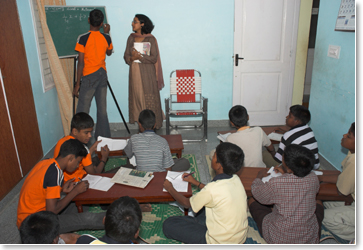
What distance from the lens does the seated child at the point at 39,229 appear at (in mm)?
1544

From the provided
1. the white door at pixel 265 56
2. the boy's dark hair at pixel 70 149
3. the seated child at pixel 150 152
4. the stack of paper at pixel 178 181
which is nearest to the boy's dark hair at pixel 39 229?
the boy's dark hair at pixel 70 149

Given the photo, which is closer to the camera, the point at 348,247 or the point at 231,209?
the point at 348,247

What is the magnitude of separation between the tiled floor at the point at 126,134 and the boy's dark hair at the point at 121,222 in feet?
4.72

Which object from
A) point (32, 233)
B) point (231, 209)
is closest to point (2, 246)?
point (32, 233)

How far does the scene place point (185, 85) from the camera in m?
4.88

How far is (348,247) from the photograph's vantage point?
1370mm

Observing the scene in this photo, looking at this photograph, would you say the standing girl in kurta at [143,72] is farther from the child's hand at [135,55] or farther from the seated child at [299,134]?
the seated child at [299,134]

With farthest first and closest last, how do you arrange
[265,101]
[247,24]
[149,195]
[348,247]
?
[265,101] < [247,24] < [149,195] < [348,247]

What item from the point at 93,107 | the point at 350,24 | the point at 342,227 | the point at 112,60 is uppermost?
the point at 350,24

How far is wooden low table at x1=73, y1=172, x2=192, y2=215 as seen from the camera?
223 centimetres

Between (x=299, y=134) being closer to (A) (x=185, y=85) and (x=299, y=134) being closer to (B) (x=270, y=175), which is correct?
(B) (x=270, y=175)

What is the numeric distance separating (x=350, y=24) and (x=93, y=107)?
383 cm

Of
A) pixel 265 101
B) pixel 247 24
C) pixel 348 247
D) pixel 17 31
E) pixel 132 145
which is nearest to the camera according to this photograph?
pixel 348 247

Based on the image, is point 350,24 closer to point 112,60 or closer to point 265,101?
point 265,101
